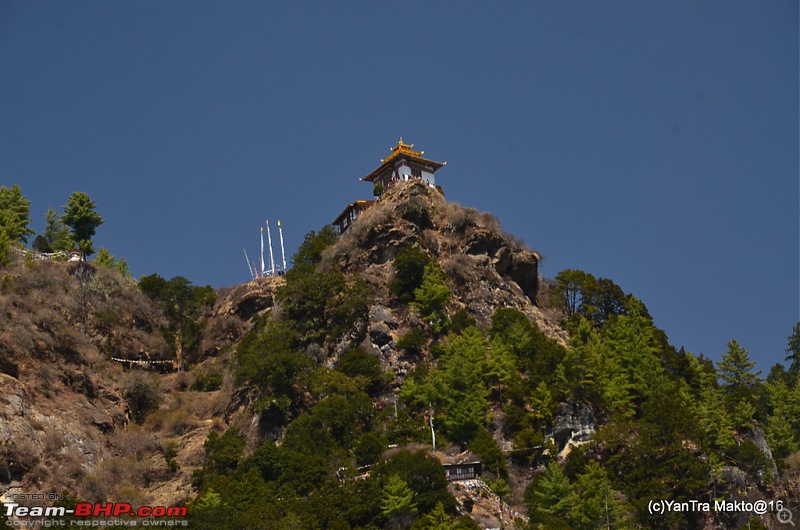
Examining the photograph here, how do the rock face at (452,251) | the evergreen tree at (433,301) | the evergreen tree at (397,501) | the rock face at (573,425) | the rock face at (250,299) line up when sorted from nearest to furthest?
the evergreen tree at (397,501) < the rock face at (573,425) < the evergreen tree at (433,301) < the rock face at (452,251) < the rock face at (250,299)

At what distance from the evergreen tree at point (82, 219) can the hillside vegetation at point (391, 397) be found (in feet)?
21.5

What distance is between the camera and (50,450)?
5341 centimetres

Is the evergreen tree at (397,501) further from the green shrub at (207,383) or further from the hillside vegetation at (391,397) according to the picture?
the green shrub at (207,383)

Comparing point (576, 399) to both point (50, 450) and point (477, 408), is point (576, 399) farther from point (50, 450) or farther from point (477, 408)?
point (50, 450)

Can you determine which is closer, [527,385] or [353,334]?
[527,385]

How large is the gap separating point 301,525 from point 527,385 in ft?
52.4

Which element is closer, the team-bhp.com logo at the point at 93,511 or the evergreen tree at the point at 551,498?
the team-bhp.com logo at the point at 93,511

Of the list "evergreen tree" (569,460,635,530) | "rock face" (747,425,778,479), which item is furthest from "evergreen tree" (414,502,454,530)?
"rock face" (747,425,778,479)

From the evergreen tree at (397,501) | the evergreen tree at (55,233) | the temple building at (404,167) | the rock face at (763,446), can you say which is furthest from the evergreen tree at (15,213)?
the rock face at (763,446)

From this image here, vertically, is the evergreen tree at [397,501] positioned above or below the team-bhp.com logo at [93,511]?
below

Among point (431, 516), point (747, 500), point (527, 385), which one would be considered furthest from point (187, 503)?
point (747, 500)

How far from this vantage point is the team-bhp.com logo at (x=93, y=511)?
47031 millimetres

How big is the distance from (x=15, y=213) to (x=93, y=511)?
38029 millimetres

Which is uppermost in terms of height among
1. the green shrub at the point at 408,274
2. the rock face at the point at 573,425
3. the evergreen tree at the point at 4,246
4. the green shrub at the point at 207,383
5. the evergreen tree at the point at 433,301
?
the evergreen tree at the point at 4,246
